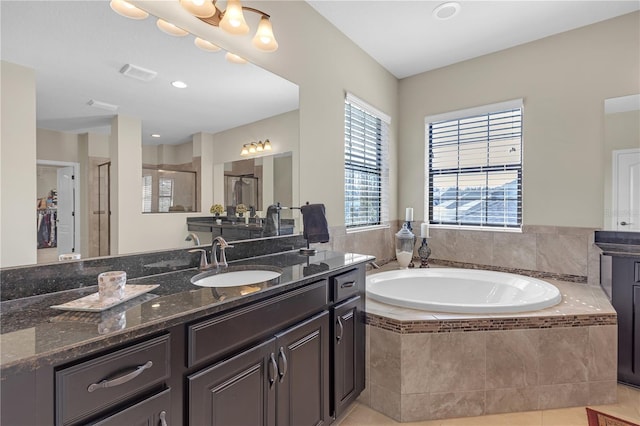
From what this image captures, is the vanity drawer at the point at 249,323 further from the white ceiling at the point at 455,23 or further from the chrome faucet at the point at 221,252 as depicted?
the white ceiling at the point at 455,23

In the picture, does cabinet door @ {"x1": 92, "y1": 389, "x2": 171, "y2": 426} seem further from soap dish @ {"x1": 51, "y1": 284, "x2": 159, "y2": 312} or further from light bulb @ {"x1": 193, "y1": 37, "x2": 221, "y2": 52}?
light bulb @ {"x1": 193, "y1": 37, "x2": 221, "y2": 52}

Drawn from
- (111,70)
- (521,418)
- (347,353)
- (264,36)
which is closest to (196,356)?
(347,353)

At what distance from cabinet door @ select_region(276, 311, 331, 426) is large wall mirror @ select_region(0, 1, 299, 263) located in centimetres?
74

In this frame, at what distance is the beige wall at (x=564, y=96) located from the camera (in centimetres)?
250

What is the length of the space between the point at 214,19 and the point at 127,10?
414 millimetres

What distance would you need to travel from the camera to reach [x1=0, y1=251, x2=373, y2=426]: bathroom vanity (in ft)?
2.37

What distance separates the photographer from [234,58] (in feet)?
5.91

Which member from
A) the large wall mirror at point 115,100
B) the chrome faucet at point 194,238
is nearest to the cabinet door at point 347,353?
the chrome faucet at point 194,238

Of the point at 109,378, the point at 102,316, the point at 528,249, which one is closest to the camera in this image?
the point at 109,378

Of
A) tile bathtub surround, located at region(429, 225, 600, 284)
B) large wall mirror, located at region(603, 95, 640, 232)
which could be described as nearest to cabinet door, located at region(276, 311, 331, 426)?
tile bathtub surround, located at region(429, 225, 600, 284)

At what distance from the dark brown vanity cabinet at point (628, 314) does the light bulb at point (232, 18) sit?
9.80 feet

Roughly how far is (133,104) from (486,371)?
2.39m

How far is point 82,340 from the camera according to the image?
2.47 feet

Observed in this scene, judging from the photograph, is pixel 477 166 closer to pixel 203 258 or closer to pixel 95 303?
pixel 203 258
